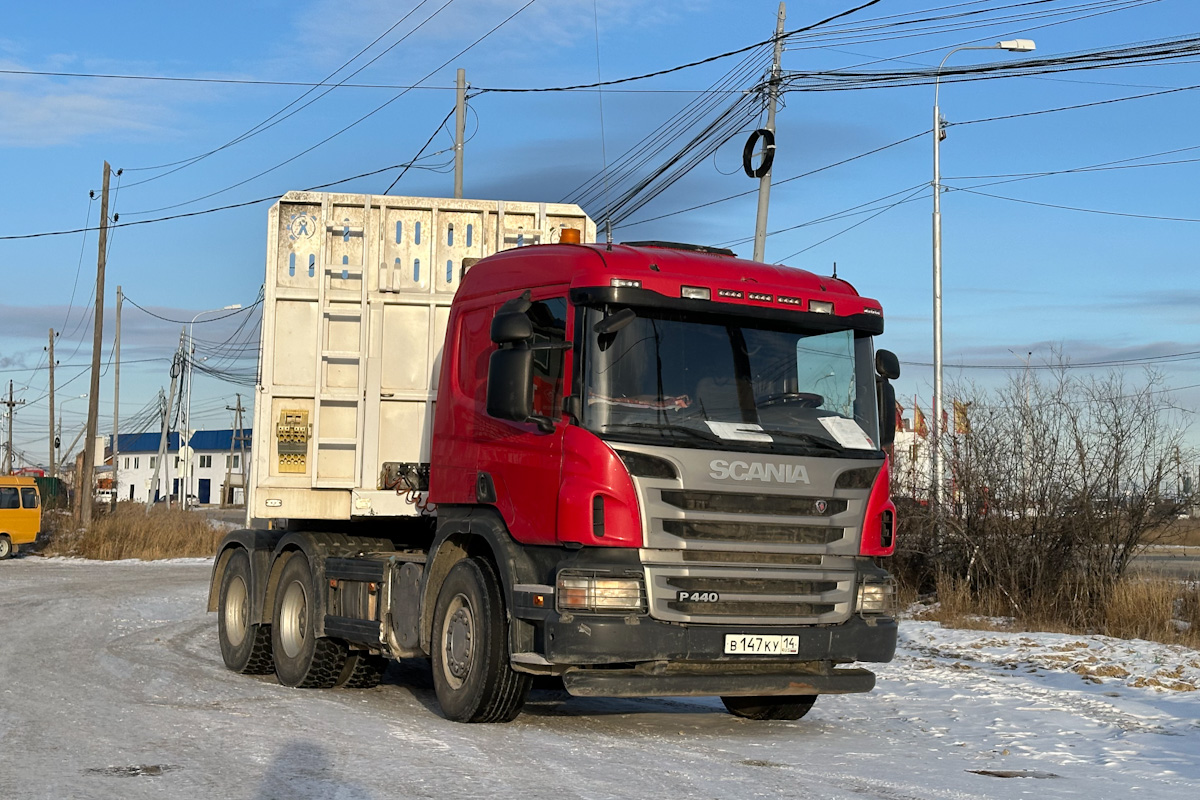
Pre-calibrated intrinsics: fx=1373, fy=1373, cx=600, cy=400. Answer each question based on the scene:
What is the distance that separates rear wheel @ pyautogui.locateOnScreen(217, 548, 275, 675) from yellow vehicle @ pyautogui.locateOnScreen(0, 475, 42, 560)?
2527 cm

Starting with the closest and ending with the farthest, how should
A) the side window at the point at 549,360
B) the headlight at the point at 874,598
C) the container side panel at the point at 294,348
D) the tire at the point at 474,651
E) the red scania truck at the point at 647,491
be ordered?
1. the red scania truck at the point at 647,491
2. the side window at the point at 549,360
3. the tire at the point at 474,651
4. the headlight at the point at 874,598
5. the container side panel at the point at 294,348

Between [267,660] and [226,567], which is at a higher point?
[226,567]

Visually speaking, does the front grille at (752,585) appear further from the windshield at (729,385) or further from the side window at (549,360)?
the side window at (549,360)

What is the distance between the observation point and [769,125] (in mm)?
23531

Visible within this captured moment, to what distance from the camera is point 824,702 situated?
11.1 meters

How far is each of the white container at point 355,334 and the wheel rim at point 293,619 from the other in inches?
31.2

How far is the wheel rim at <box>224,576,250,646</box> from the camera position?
12.5 metres

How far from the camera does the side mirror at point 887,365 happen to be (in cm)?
934

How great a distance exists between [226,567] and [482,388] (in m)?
4.89

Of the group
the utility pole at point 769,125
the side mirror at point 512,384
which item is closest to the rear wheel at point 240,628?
the side mirror at point 512,384

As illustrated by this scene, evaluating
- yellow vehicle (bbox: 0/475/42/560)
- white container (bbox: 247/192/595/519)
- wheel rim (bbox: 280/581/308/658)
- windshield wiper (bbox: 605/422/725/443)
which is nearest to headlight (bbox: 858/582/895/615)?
windshield wiper (bbox: 605/422/725/443)

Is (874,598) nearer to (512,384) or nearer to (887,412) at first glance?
(887,412)

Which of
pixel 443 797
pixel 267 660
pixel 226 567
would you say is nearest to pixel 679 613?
pixel 443 797

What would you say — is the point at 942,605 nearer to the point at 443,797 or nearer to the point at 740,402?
the point at 740,402
